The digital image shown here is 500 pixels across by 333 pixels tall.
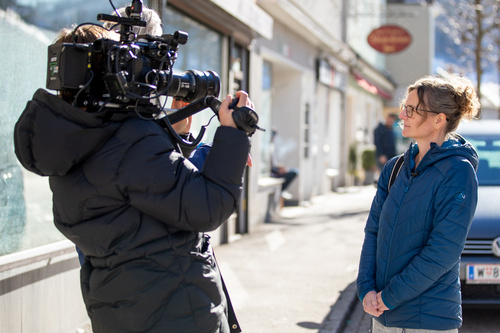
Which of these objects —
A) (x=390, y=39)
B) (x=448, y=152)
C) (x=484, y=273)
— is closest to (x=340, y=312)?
(x=484, y=273)

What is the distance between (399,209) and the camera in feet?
8.63

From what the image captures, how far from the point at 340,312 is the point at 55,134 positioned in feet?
13.4

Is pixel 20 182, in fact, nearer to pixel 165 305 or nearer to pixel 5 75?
pixel 5 75

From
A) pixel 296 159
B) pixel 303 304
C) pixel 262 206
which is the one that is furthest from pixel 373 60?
pixel 303 304

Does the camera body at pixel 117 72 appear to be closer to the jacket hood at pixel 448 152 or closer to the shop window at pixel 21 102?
the jacket hood at pixel 448 152

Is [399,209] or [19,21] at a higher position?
[19,21]

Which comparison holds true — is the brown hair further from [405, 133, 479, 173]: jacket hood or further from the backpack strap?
the backpack strap

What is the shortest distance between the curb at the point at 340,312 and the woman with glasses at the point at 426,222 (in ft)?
7.49

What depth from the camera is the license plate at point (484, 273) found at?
4805 millimetres

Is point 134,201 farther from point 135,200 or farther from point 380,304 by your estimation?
point 380,304

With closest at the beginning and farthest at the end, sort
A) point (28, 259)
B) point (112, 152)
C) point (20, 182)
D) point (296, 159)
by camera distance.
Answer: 1. point (112, 152)
2. point (28, 259)
3. point (20, 182)
4. point (296, 159)

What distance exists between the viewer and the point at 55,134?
5.85ft

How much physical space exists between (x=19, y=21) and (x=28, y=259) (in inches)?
64.9

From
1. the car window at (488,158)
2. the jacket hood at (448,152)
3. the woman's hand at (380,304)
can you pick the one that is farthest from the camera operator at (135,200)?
the car window at (488,158)
